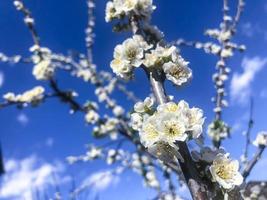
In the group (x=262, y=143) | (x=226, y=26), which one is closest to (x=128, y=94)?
(x=226, y=26)

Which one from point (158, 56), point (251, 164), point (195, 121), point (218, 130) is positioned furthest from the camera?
point (218, 130)

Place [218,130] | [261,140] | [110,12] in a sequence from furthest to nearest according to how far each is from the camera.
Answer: [218,130], [261,140], [110,12]

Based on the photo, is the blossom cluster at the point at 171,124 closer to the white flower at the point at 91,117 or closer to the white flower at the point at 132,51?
Result: the white flower at the point at 132,51

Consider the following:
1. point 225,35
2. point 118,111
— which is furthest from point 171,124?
point 118,111

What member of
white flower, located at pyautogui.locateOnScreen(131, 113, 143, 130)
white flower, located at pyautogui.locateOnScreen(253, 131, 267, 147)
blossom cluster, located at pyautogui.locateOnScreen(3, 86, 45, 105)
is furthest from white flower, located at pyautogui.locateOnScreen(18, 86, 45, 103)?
white flower, located at pyautogui.locateOnScreen(131, 113, 143, 130)

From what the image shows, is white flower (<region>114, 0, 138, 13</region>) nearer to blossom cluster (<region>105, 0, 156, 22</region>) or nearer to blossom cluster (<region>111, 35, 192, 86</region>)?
blossom cluster (<region>105, 0, 156, 22</region>)

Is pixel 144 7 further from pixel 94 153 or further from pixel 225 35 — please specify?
pixel 94 153
